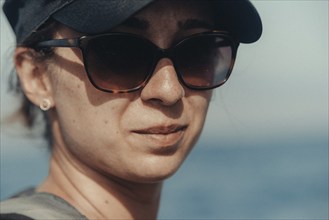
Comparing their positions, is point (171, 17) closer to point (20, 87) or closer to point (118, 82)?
Answer: point (118, 82)

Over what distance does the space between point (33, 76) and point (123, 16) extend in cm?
53

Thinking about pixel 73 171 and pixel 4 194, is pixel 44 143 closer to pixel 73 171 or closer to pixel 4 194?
pixel 73 171

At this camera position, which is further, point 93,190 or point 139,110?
point 93,190

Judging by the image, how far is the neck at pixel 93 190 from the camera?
9.29 feet

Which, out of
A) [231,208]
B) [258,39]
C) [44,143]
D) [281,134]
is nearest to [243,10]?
[258,39]

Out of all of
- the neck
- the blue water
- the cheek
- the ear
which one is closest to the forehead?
the cheek

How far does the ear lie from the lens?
284 cm

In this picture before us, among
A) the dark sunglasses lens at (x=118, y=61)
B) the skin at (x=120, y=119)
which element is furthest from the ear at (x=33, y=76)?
the dark sunglasses lens at (x=118, y=61)

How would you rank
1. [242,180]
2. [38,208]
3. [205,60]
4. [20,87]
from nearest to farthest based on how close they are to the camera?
[38,208], [205,60], [20,87], [242,180]

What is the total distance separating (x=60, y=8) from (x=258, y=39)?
69 cm

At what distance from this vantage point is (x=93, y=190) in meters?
2.84

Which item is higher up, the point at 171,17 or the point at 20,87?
the point at 20,87

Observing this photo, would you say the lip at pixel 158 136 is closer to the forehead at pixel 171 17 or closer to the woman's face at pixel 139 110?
the woman's face at pixel 139 110

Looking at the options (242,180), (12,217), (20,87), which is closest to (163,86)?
(12,217)
